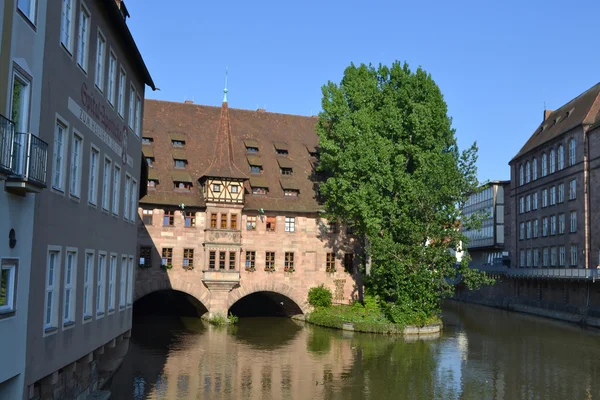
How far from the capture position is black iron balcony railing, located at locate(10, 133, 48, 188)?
1095 centimetres

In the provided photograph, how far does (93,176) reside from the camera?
1745cm

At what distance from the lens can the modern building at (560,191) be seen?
52.0 m

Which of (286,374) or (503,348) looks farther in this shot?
(503,348)

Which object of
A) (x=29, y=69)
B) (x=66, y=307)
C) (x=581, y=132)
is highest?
(x=581, y=132)

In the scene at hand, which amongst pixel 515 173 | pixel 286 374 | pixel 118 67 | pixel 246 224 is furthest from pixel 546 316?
pixel 118 67

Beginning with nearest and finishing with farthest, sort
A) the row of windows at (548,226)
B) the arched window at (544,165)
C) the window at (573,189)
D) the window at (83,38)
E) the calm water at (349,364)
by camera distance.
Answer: the window at (83,38) < the calm water at (349,364) < the window at (573,189) < the row of windows at (548,226) < the arched window at (544,165)

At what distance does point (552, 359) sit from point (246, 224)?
2206 centimetres

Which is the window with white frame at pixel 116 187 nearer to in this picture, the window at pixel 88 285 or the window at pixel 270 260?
the window at pixel 88 285

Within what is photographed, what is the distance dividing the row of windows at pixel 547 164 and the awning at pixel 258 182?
2479 centimetres

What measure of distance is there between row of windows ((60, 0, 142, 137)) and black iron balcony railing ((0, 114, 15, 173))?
373 centimetres

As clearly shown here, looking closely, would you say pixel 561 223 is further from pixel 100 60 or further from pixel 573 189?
pixel 100 60

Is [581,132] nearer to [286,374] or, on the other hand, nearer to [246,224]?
[246,224]

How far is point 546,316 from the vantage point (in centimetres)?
5444

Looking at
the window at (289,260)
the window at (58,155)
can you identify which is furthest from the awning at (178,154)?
the window at (58,155)
